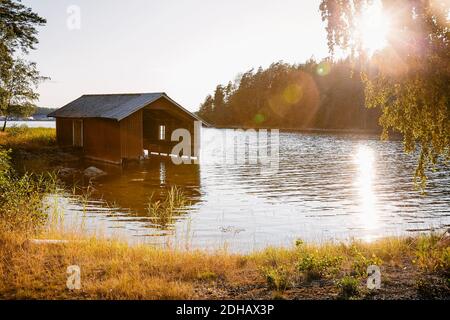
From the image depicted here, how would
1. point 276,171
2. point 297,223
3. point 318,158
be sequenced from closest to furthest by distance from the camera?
point 297,223 → point 276,171 → point 318,158

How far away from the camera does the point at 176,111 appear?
32.8 meters

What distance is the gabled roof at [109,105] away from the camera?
30.1 meters

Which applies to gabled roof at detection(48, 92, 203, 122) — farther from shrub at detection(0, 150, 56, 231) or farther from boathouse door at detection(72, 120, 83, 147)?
shrub at detection(0, 150, 56, 231)

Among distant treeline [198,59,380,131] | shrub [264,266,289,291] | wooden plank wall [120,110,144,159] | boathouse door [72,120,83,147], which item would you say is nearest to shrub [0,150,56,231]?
shrub [264,266,289,291]

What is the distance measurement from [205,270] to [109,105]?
27853mm

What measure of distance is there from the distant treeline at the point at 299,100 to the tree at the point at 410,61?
87.6 metres

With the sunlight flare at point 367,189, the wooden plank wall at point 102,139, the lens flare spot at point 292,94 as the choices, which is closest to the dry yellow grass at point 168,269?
the sunlight flare at point 367,189

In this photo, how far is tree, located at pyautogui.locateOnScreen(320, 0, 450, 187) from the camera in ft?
27.6

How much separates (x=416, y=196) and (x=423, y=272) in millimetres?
13454

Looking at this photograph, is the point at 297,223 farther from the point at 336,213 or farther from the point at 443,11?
the point at 443,11

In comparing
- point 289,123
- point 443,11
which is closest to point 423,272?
point 443,11

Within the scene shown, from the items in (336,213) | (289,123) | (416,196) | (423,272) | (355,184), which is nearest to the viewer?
(423,272)

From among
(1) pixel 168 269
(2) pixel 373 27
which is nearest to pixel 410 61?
(2) pixel 373 27

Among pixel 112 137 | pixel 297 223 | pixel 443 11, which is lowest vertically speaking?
pixel 297 223
